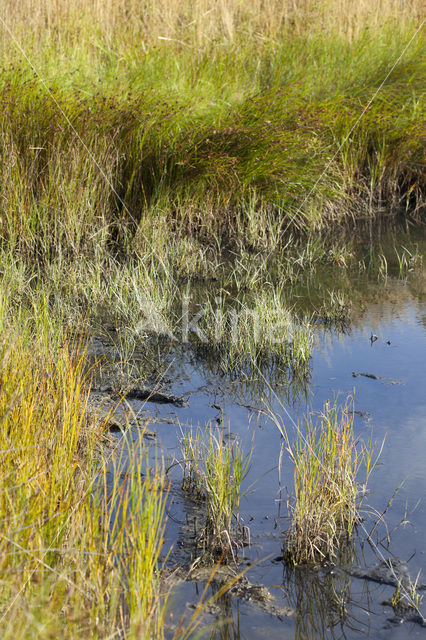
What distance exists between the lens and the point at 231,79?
24.3 feet

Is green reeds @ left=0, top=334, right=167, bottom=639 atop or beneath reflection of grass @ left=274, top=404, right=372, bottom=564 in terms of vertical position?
atop

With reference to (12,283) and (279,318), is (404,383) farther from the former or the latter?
(12,283)

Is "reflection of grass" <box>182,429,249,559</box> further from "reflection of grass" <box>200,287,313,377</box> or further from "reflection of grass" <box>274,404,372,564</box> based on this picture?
"reflection of grass" <box>200,287,313,377</box>

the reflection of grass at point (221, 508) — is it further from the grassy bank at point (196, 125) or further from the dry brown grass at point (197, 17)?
the dry brown grass at point (197, 17)

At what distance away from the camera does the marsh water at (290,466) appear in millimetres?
2186

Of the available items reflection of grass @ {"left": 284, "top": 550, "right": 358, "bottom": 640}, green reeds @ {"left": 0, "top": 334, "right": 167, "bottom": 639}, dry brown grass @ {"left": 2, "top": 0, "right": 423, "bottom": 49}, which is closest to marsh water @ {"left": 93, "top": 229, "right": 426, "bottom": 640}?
reflection of grass @ {"left": 284, "top": 550, "right": 358, "bottom": 640}

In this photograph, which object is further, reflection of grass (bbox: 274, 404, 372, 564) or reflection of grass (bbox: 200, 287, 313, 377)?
reflection of grass (bbox: 200, 287, 313, 377)

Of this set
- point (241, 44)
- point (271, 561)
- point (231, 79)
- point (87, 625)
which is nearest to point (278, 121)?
point (231, 79)

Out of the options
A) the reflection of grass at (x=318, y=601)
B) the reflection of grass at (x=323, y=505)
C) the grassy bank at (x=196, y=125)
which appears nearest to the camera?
the reflection of grass at (x=318, y=601)

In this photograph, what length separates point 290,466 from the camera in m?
2.98

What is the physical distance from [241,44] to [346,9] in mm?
1981

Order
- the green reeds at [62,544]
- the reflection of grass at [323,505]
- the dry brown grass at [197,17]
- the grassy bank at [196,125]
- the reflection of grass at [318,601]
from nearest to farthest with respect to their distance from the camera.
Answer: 1. the green reeds at [62,544]
2. the reflection of grass at [318,601]
3. the reflection of grass at [323,505]
4. the grassy bank at [196,125]
5. the dry brown grass at [197,17]

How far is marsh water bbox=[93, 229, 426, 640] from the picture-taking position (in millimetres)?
2186

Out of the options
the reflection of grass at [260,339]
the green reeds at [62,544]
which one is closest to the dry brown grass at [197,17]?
the reflection of grass at [260,339]
